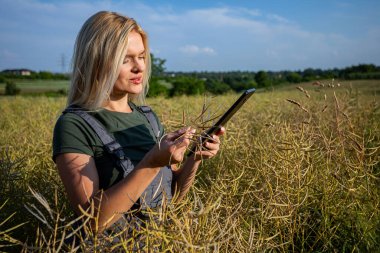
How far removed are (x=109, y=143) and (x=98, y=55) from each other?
37cm

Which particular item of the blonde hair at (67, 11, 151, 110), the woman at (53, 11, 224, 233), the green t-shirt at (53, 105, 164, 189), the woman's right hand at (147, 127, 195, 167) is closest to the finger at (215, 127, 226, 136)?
the woman at (53, 11, 224, 233)

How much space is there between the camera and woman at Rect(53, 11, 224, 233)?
1221mm

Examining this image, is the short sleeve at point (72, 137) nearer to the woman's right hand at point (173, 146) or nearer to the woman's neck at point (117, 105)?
the woman's neck at point (117, 105)

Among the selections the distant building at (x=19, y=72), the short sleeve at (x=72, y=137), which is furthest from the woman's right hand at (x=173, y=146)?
the distant building at (x=19, y=72)

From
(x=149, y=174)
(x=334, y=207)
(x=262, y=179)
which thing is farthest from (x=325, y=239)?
(x=149, y=174)

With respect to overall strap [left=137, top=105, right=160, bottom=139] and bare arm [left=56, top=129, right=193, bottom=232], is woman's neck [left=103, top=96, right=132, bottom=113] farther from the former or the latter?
bare arm [left=56, top=129, right=193, bottom=232]

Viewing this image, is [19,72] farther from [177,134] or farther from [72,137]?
[177,134]

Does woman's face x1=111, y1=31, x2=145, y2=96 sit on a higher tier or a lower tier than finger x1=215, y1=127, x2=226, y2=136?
higher

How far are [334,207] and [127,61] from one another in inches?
44.1

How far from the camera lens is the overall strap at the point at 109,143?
4.55ft

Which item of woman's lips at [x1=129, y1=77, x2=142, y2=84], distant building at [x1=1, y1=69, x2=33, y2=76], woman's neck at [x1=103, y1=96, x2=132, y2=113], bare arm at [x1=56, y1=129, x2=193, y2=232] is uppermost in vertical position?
woman's lips at [x1=129, y1=77, x2=142, y2=84]

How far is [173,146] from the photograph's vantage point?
1089mm

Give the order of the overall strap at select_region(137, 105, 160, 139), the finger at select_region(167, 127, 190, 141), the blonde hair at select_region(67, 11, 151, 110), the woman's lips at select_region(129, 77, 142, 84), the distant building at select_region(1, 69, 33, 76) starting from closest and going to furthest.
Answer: the finger at select_region(167, 127, 190, 141), the blonde hair at select_region(67, 11, 151, 110), the woman's lips at select_region(129, 77, 142, 84), the overall strap at select_region(137, 105, 160, 139), the distant building at select_region(1, 69, 33, 76)

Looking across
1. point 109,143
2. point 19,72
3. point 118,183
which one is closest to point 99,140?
point 109,143
